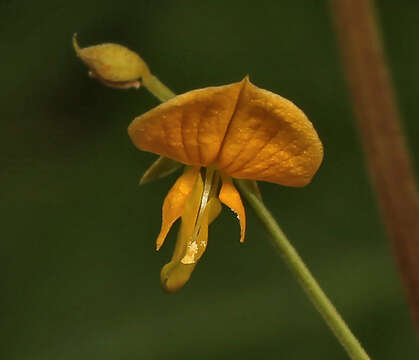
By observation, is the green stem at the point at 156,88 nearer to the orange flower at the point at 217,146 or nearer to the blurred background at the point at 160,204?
the orange flower at the point at 217,146

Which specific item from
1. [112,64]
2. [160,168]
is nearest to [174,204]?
[160,168]

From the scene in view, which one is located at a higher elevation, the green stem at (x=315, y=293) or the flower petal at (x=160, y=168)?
the flower petal at (x=160, y=168)

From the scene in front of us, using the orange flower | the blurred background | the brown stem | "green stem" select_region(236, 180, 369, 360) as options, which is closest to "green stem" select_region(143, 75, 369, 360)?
"green stem" select_region(236, 180, 369, 360)

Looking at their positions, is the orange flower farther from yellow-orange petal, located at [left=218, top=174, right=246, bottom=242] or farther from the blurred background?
the blurred background

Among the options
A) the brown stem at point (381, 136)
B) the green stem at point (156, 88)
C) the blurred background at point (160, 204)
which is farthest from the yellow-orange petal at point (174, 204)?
Result: the blurred background at point (160, 204)

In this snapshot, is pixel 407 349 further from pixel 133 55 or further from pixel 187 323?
pixel 133 55
